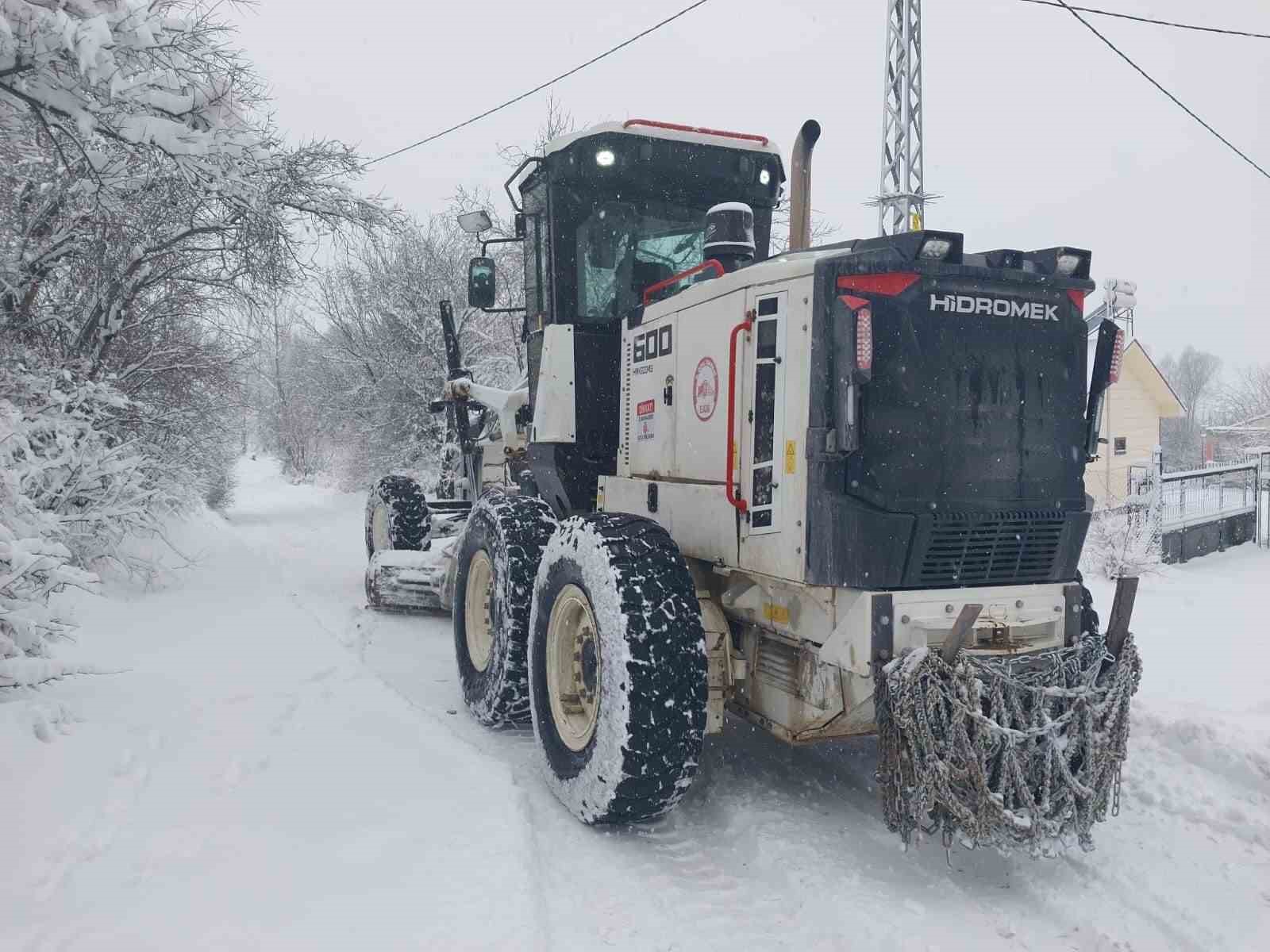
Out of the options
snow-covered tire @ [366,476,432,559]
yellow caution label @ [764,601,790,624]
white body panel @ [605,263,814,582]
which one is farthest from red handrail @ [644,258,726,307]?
snow-covered tire @ [366,476,432,559]

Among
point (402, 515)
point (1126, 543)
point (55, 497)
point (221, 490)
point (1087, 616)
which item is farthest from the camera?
point (221, 490)

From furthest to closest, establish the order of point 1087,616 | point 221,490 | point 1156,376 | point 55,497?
1. point 1156,376
2. point 221,490
3. point 55,497
4. point 1087,616

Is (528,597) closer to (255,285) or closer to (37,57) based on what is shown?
(37,57)

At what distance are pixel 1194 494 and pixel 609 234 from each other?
37.4 feet

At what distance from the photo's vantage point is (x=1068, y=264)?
3629 mm

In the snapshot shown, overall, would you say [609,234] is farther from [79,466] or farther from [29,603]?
[79,466]

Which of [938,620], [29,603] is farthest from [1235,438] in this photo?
[29,603]

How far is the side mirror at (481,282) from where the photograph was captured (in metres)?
6.09

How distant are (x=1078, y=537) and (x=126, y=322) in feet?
32.8

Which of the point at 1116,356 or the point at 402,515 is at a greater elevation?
the point at 1116,356

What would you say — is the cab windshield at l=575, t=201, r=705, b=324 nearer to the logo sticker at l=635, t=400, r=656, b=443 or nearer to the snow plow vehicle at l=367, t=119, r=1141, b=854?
the snow plow vehicle at l=367, t=119, r=1141, b=854

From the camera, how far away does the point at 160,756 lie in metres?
4.29

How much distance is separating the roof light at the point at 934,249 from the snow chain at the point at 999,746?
1411mm

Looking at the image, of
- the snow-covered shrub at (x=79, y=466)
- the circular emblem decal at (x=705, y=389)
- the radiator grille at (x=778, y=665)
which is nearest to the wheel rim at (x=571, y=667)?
the radiator grille at (x=778, y=665)
